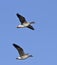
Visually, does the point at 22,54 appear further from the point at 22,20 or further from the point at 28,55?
the point at 22,20

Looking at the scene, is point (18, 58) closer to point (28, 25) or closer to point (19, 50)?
point (19, 50)

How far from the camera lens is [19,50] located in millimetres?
61500

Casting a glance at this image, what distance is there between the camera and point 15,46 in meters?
59.7

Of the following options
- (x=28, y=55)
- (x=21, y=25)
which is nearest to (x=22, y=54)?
(x=28, y=55)

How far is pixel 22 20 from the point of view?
61438mm

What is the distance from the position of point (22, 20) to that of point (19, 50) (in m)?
4.48

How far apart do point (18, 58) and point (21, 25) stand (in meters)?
5.10

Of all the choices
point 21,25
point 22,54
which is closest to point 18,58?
point 22,54

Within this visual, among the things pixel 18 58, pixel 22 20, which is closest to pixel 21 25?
pixel 22 20

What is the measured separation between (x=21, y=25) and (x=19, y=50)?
386cm

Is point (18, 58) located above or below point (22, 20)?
below

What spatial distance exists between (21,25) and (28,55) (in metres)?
4.97

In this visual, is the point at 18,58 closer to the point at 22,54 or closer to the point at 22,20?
the point at 22,54

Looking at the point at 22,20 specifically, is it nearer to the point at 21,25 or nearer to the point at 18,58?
the point at 21,25
